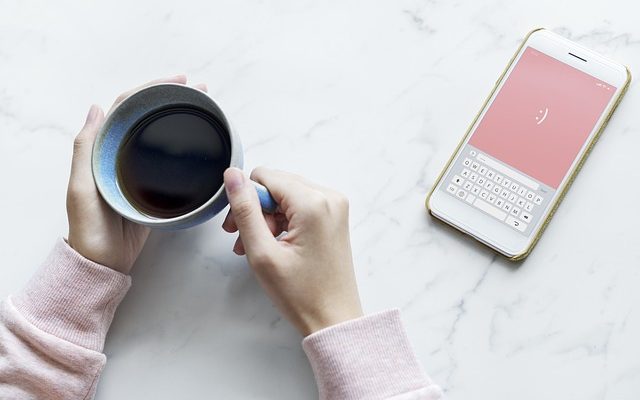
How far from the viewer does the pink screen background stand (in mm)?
884

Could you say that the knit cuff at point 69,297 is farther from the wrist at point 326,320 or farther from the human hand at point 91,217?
the wrist at point 326,320

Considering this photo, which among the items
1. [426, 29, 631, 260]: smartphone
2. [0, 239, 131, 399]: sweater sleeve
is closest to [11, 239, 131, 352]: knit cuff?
[0, 239, 131, 399]: sweater sleeve

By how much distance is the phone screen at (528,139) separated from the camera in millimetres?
878

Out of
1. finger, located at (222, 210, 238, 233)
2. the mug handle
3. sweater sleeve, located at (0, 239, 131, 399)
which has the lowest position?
sweater sleeve, located at (0, 239, 131, 399)

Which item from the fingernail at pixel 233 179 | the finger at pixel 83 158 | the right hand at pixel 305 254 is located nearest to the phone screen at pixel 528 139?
the right hand at pixel 305 254

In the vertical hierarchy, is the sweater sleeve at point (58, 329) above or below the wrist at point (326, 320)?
below

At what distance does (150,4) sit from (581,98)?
53 cm

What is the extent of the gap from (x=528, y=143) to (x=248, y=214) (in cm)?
35

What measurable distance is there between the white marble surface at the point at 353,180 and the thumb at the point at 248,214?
0.13 metres

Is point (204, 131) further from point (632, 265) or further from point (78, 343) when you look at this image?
point (632, 265)

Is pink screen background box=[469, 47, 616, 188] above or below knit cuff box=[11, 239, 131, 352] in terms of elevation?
above

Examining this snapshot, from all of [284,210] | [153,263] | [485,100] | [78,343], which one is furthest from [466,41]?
[78,343]

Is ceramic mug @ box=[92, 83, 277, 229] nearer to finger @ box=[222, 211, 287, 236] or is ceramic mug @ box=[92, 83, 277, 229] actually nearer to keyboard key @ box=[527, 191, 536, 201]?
finger @ box=[222, 211, 287, 236]

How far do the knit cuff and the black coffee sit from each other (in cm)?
10
